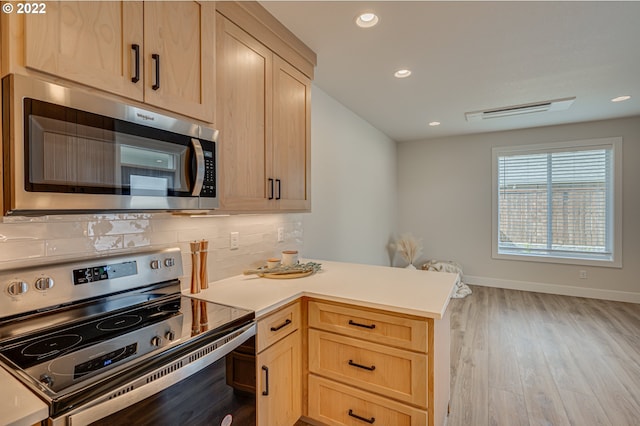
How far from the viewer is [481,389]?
7.48 ft

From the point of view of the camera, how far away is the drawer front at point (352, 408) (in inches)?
58.4

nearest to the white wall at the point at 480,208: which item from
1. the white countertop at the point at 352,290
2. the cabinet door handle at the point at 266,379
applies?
the white countertop at the point at 352,290

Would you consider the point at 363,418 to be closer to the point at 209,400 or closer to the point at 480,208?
the point at 209,400

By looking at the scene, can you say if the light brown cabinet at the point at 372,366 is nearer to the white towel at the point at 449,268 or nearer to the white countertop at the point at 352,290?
the white countertop at the point at 352,290

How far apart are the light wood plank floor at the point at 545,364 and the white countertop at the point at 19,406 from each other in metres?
2.12

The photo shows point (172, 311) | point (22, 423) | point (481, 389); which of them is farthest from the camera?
point (481, 389)

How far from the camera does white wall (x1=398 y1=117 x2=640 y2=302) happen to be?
13.8ft

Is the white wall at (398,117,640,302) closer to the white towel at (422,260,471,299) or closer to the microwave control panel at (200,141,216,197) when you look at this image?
the white towel at (422,260,471,299)

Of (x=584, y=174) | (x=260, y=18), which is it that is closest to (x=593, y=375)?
(x=584, y=174)

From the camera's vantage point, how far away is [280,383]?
1.57 m

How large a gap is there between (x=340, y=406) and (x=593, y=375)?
7.24 feet

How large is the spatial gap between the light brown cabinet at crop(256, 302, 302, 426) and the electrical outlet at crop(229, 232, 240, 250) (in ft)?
1.87

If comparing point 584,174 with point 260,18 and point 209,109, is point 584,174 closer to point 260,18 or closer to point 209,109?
point 260,18

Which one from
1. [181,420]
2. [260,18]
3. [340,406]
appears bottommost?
[340,406]
